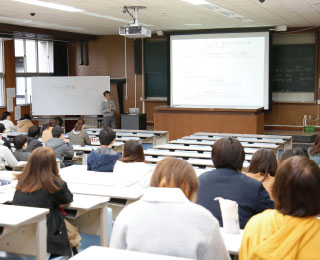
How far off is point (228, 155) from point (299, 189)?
1153mm

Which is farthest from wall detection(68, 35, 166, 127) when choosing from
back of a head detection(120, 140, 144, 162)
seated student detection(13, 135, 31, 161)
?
back of a head detection(120, 140, 144, 162)

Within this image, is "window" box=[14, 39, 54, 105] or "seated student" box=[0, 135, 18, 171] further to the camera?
"window" box=[14, 39, 54, 105]

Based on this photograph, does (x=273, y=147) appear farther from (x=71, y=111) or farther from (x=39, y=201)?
(x=71, y=111)

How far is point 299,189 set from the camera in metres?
1.93

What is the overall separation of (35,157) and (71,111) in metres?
10.4

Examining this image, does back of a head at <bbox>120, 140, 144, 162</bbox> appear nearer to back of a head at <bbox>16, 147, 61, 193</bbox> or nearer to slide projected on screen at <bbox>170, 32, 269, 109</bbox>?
back of a head at <bbox>16, 147, 61, 193</bbox>

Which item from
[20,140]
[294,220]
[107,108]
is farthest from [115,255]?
[107,108]

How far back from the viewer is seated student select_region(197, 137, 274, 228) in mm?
2947

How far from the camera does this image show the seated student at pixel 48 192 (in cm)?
323

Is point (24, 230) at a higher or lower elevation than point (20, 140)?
lower

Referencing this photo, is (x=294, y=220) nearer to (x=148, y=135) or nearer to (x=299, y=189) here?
(x=299, y=189)

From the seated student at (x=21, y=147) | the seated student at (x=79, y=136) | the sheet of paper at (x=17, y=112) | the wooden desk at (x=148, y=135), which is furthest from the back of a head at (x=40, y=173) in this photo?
the sheet of paper at (x=17, y=112)

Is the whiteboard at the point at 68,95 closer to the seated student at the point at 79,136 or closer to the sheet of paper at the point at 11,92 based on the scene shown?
the sheet of paper at the point at 11,92

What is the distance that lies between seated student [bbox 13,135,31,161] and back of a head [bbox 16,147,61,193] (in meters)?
2.98
